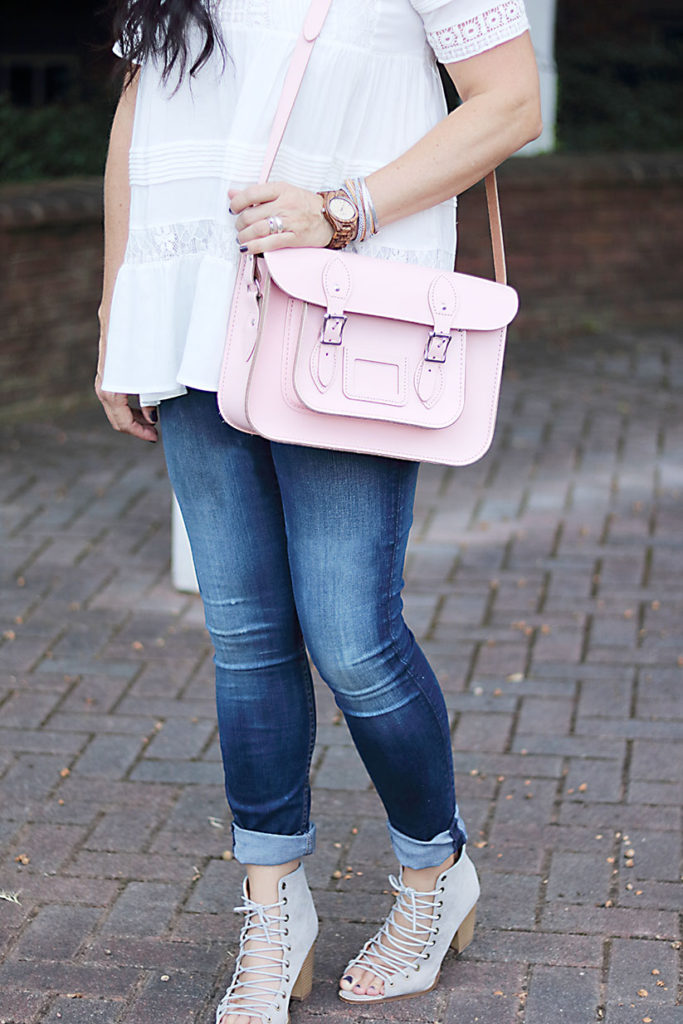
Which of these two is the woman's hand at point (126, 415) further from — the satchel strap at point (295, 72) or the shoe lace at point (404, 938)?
Answer: the shoe lace at point (404, 938)

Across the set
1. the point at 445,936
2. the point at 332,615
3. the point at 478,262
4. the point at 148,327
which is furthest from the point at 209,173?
the point at 478,262

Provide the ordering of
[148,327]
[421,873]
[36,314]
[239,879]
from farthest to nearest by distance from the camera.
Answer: [36,314]
[239,879]
[421,873]
[148,327]

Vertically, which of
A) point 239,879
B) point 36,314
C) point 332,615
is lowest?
point 36,314

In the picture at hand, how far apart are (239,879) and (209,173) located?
140 cm

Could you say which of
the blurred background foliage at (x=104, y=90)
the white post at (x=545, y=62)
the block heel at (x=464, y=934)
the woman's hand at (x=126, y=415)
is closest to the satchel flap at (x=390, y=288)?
the woman's hand at (x=126, y=415)

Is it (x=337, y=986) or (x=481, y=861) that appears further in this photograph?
(x=481, y=861)

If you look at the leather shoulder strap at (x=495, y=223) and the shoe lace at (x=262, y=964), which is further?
the shoe lace at (x=262, y=964)

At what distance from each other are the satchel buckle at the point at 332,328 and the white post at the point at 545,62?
6.88 m

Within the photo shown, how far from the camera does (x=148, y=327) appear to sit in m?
1.99

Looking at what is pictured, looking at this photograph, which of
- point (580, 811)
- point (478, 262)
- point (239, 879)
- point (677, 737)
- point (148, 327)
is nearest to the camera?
point (148, 327)

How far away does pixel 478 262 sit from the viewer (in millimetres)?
7922

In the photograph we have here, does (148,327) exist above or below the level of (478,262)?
above

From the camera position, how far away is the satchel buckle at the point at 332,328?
187 cm

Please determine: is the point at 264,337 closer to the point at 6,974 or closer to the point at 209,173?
the point at 209,173
